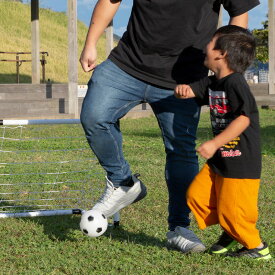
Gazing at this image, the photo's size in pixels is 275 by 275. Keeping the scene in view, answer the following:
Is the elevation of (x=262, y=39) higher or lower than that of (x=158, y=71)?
higher

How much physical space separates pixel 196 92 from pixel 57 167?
174 inches

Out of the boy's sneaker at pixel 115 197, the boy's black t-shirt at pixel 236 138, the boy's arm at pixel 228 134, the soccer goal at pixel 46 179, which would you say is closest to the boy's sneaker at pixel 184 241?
the boy's sneaker at pixel 115 197

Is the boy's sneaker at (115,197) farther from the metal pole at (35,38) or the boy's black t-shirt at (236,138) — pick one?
the metal pole at (35,38)

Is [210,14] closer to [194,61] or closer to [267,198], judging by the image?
[194,61]

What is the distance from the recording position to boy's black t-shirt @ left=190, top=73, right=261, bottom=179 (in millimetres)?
3992

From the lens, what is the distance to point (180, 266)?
407 centimetres

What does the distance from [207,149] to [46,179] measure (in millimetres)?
4034

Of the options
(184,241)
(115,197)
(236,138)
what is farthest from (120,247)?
(236,138)

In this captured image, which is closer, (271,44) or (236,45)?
(236,45)

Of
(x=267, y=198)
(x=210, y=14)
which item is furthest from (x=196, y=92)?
(x=267, y=198)

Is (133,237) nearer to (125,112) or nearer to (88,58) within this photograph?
(125,112)

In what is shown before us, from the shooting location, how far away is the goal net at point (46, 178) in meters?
5.43

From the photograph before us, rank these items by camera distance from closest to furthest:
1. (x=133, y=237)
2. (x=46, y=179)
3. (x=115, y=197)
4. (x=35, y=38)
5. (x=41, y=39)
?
(x=115, y=197) < (x=133, y=237) < (x=46, y=179) < (x=35, y=38) < (x=41, y=39)

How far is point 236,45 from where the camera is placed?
4.08 metres
